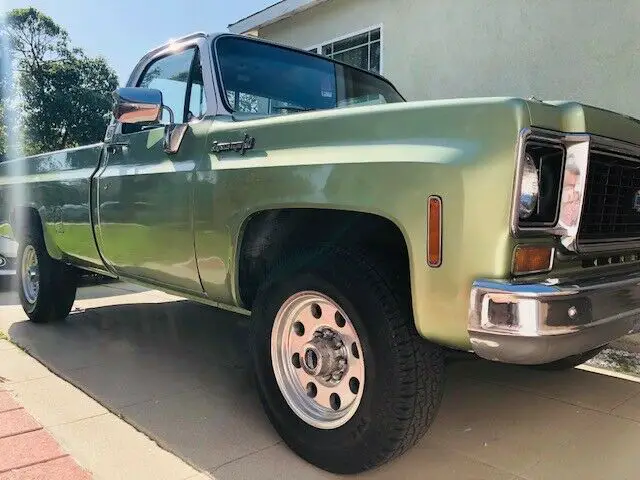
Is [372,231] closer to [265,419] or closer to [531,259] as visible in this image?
[531,259]

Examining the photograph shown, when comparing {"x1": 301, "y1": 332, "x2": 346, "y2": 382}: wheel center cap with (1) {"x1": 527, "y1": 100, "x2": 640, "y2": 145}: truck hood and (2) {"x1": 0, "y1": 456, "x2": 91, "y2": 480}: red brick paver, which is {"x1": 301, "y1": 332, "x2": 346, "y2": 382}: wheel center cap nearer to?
(2) {"x1": 0, "y1": 456, "x2": 91, "y2": 480}: red brick paver

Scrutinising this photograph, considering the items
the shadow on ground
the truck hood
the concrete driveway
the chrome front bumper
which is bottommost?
the shadow on ground

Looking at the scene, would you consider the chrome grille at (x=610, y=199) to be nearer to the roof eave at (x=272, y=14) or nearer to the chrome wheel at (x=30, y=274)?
the chrome wheel at (x=30, y=274)

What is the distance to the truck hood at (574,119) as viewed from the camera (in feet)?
6.46

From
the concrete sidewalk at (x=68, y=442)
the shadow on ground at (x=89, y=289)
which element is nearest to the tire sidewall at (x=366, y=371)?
the concrete sidewalk at (x=68, y=442)

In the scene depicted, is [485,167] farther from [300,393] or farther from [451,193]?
[300,393]

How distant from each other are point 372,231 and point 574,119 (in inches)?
34.5

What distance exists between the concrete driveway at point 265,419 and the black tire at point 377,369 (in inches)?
8.1

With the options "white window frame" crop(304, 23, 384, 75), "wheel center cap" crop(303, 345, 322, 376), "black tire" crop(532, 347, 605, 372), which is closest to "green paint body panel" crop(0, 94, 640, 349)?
"wheel center cap" crop(303, 345, 322, 376)

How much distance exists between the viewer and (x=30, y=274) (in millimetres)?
5207

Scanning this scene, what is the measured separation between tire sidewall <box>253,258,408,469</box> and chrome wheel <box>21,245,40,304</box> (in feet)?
10.7

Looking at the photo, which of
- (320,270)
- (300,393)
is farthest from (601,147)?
(300,393)

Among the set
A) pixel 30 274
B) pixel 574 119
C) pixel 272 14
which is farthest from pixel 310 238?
pixel 272 14

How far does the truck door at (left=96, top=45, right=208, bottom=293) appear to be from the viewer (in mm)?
3146
